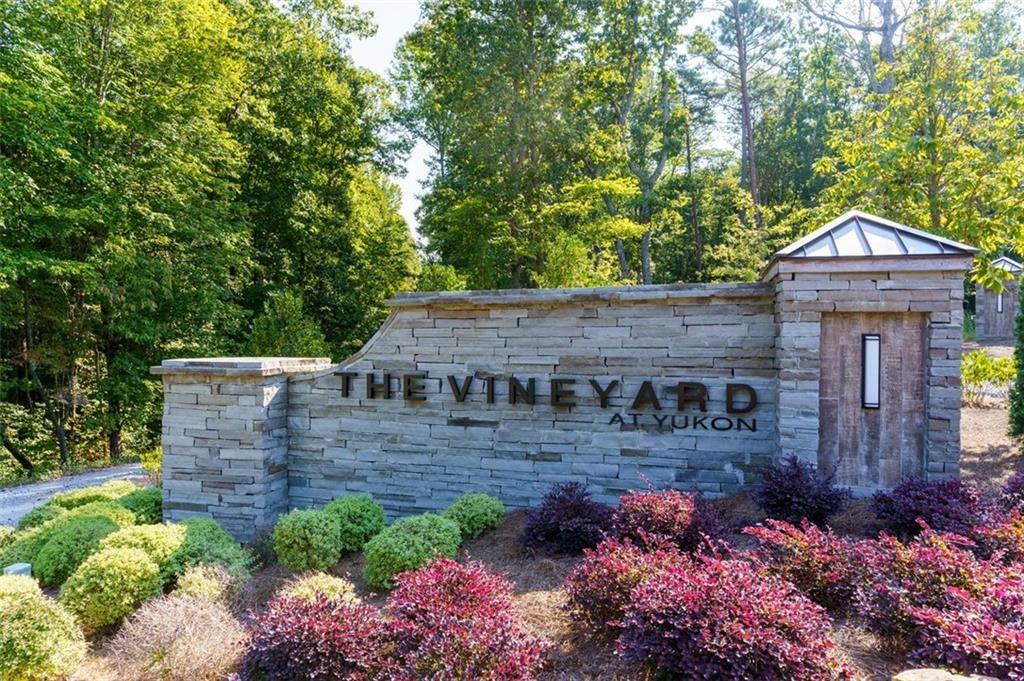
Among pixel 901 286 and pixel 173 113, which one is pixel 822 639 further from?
pixel 173 113

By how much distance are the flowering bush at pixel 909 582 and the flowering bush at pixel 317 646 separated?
107 inches

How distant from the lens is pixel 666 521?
15.1ft

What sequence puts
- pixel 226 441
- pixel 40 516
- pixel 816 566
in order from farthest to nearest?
1. pixel 40 516
2. pixel 226 441
3. pixel 816 566

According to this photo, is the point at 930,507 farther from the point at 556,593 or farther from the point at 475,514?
the point at 475,514

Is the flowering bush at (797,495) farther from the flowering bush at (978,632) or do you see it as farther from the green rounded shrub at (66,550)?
the green rounded shrub at (66,550)

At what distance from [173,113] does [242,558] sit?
12.2 meters

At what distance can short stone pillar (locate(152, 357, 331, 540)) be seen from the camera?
6637 mm

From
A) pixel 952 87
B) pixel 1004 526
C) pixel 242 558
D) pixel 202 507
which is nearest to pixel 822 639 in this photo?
pixel 1004 526

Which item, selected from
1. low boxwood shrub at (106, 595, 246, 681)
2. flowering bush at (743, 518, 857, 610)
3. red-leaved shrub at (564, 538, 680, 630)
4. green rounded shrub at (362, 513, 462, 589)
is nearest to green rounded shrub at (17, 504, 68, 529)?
low boxwood shrub at (106, 595, 246, 681)

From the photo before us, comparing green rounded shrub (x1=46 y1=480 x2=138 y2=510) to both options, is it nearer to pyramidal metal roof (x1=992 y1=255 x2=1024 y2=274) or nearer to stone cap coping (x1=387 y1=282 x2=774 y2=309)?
stone cap coping (x1=387 y1=282 x2=774 y2=309)

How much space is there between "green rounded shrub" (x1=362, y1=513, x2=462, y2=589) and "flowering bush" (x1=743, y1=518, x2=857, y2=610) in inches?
98.5

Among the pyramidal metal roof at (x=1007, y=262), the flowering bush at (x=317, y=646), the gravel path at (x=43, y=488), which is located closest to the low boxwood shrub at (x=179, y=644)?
the flowering bush at (x=317, y=646)

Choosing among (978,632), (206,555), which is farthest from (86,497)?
(978,632)

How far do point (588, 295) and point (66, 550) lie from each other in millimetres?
5475
